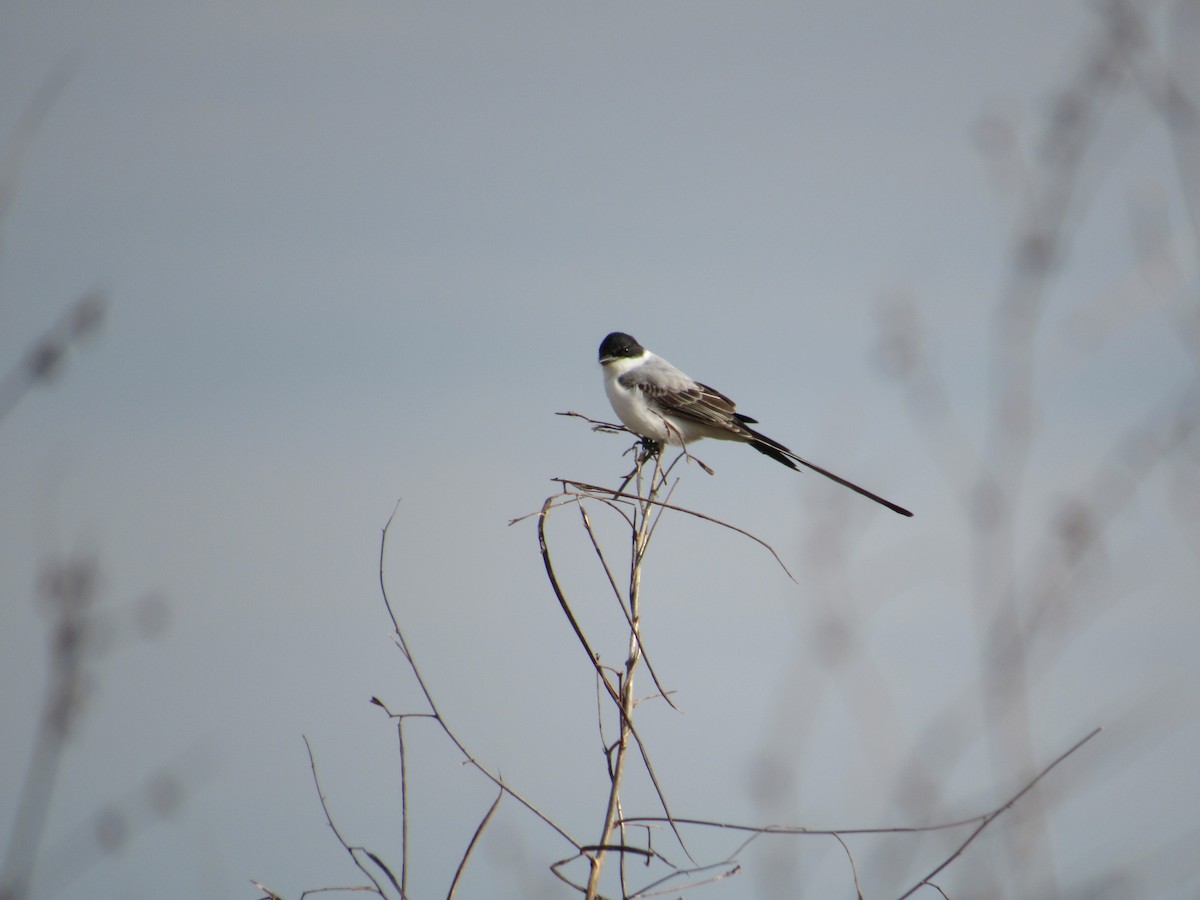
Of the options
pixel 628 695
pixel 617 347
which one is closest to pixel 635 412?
pixel 617 347

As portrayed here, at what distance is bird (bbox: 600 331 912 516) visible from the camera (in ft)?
16.1

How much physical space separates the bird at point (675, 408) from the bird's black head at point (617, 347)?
A: 0.05 m

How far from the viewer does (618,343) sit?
5668 mm

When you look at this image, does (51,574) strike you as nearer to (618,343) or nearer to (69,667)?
(69,667)

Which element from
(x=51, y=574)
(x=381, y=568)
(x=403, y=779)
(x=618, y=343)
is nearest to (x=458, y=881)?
(x=403, y=779)

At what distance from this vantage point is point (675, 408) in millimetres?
5047

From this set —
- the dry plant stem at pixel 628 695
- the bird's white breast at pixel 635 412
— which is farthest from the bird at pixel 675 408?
the dry plant stem at pixel 628 695

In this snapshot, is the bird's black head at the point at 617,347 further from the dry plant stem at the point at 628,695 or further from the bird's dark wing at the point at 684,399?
the dry plant stem at the point at 628,695

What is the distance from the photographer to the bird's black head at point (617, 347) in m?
5.61

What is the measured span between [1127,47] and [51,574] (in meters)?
2.30

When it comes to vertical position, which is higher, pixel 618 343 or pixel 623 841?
Answer: pixel 618 343

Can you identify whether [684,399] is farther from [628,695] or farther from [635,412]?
[628,695]

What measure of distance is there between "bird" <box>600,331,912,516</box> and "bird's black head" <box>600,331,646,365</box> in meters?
0.05

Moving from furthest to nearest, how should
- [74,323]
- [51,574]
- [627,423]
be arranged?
[627,423], [51,574], [74,323]
